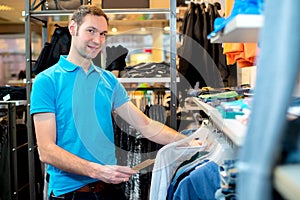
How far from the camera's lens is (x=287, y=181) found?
0.42 meters

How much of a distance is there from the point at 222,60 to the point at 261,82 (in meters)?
2.31

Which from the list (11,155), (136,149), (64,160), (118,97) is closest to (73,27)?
(118,97)

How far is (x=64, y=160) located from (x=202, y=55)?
1.54 metres

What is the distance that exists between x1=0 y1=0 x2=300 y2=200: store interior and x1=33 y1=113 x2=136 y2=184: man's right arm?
0.68 feet

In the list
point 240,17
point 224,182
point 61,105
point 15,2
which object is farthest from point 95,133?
point 15,2

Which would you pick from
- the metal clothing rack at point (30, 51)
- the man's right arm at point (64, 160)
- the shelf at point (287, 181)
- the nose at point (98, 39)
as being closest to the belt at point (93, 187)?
the man's right arm at point (64, 160)

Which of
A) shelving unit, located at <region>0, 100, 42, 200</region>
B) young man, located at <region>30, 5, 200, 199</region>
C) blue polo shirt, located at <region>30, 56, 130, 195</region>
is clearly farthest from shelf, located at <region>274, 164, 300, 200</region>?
shelving unit, located at <region>0, 100, 42, 200</region>

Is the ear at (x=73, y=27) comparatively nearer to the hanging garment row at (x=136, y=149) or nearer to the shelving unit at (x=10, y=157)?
the hanging garment row at (x=136, y=149)

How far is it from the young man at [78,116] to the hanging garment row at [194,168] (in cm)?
21

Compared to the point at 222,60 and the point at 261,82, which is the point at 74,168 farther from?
the point at 222,60

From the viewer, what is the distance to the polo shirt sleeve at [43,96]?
1524mm

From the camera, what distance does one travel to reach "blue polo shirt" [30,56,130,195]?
5.17 feet

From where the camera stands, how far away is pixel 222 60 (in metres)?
2.70

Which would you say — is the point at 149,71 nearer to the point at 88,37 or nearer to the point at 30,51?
the point at 30,51
